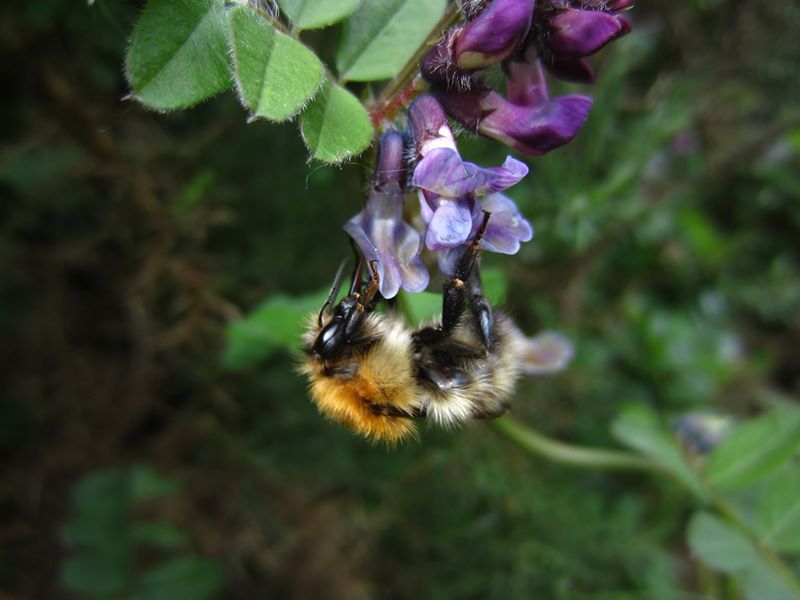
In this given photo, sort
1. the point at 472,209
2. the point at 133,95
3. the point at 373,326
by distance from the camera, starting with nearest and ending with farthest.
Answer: the point at 133,95
the point at 472,209
the point at 373,326

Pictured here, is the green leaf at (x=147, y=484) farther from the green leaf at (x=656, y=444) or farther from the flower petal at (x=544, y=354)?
the green leaf at (x=656, y=444)

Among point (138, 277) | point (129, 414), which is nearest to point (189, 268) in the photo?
point (138, 277)

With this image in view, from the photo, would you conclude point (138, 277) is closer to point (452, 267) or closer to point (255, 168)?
point (255, 168)

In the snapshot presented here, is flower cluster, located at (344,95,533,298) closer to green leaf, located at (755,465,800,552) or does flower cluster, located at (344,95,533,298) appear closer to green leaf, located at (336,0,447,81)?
green leaf, located at (336,0,447,81)

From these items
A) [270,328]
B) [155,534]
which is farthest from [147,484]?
[270,328]

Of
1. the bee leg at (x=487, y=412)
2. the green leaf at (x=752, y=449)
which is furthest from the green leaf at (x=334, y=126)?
the green leaf at (x=752, y=449)

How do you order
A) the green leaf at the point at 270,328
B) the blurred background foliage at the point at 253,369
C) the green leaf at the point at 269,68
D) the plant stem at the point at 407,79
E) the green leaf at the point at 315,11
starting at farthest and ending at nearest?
the blurred background foliage at the point at 253,369 < the green leaf at the point at 270,328 < the plant stem at the point at 407,79 < the green leaf at the point at 315,11 < the green leaf at the point at 269,68

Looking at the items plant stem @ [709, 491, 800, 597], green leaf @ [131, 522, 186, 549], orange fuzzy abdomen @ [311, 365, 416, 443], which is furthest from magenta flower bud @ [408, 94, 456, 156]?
green leaf @ [131, 522, 186, 549]
